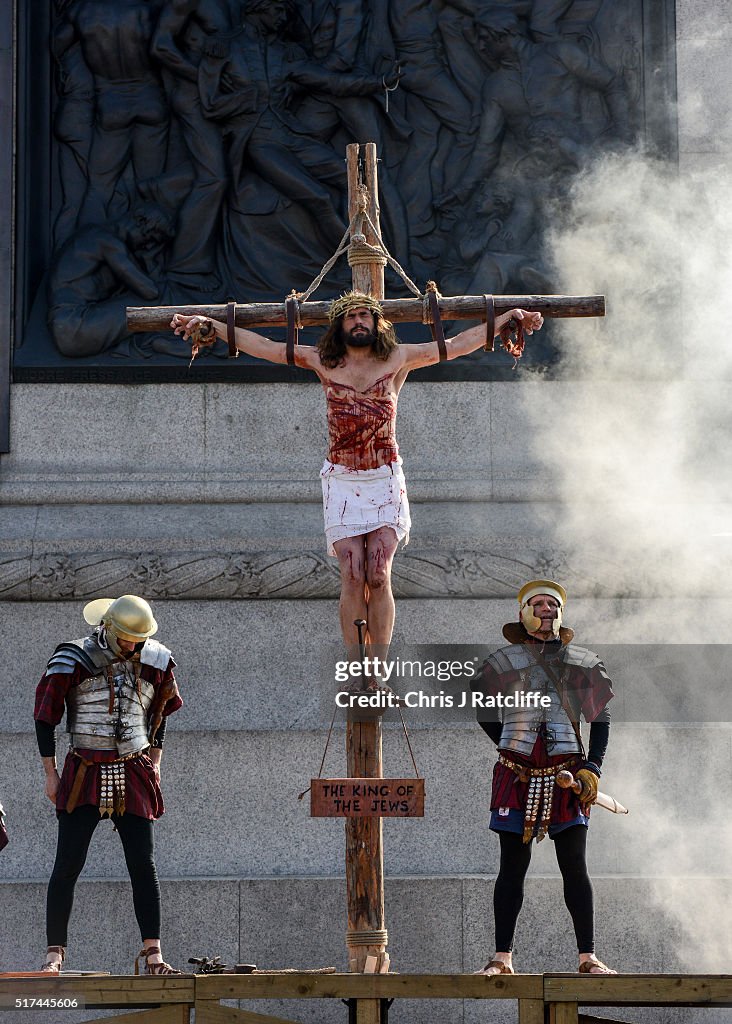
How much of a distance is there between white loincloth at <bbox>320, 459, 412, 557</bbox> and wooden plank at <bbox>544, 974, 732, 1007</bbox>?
2.29m

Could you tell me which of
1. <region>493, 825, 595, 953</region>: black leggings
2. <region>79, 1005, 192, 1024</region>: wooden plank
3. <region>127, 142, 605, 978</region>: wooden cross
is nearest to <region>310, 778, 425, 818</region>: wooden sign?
<region>127, 142, 605, 978</region>: wooden cross

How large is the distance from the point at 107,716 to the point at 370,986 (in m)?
1.83

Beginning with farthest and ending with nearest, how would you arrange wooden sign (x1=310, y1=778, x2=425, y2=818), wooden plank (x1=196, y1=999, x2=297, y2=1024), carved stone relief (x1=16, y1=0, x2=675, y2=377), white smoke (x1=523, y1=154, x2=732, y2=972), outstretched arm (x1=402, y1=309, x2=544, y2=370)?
carved stone relief (x1=16, y1=0, x2=675, y2=377) → white smoke (x1=523, y1=154, x2=732, y2=972) → outstretched arm (x1=402, y1=309, x2=544, y2=370) → wooden sign (x1=310, y1=778, x2=425, y2=818) → wooden plank (x1=196, y1=999, x2=297, y2=1024)

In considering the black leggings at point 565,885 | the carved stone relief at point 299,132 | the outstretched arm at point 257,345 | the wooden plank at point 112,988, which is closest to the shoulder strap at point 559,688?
the black leggings at point 565,885

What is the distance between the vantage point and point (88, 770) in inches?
379

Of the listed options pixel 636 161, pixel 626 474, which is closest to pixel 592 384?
pixel 626 474

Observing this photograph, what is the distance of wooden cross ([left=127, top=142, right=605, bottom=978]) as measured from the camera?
940 centimetres

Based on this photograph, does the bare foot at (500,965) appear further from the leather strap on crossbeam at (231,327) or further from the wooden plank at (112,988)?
the leather strap on crossbeam at (231,327)

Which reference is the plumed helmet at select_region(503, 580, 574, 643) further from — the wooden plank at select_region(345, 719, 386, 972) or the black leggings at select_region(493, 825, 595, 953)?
the black leggings at select_region(493, 825, 595, 953)

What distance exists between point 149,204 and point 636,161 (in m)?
3.39

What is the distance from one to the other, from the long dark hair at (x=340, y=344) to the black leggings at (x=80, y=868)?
2408mm

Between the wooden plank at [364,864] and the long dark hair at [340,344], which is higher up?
the long dark hair at [340,344]

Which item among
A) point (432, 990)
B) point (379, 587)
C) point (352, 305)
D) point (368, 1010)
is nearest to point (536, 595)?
point (379, 587)

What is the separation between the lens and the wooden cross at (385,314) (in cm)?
940
